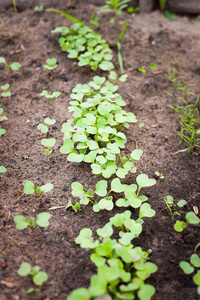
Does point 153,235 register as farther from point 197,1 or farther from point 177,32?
point 197,1

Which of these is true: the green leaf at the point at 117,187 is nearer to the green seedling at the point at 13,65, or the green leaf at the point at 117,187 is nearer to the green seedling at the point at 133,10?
the green seedling at the point at 13,65

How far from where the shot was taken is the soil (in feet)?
4.66

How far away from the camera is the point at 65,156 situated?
1.94 meters

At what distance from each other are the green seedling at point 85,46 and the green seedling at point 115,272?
1.55 metres

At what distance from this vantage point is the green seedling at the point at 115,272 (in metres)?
1.18

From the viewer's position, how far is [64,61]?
2580mm

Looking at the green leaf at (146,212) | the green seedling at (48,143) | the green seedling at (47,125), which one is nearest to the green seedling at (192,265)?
the green leaf at (146,212)

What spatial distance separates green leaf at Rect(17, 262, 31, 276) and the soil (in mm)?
58

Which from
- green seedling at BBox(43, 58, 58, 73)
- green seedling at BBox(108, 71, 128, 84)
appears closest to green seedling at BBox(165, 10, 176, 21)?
green seedling at BBox(108, 71, 128, 84)

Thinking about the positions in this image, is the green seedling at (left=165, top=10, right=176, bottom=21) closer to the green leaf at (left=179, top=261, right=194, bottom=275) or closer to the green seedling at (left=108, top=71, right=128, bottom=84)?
the green seedling at (left=108, top=71, right=128, bottom=84)

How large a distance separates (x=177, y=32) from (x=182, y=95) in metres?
0.96

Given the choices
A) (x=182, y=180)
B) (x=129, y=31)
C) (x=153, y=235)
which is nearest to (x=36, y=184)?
(x=153, y=235)

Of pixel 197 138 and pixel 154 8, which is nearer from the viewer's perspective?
pixel 197 138

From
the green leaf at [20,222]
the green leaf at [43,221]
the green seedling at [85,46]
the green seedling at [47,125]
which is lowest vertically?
the green leaf at [20,222]
